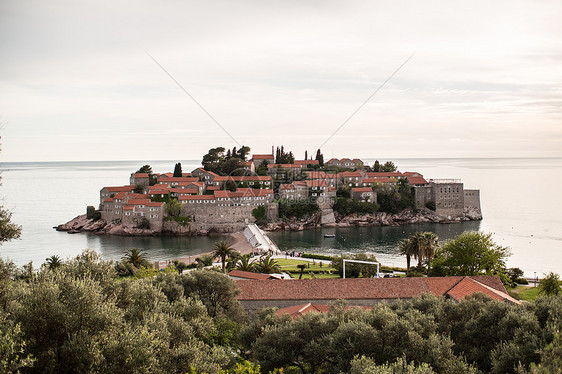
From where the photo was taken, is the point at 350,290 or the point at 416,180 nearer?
the point at 350,290

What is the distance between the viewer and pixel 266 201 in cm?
7106

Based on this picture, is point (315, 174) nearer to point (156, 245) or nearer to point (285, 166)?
point (285, 166)

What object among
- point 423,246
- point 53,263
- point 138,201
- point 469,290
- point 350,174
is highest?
point 350,174

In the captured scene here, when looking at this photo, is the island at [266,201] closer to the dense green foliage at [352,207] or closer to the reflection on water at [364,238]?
the dense green foliage at [352,207]

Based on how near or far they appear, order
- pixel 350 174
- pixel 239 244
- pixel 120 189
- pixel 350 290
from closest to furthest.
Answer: pixel 350 290, pixel 239 244, pixel 120 189, pixel 350 174

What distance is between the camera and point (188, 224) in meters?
66.2

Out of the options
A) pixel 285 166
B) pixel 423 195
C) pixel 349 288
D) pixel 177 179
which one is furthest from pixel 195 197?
pixel 349 288

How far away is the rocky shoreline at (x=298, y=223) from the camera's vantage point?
64.9 m

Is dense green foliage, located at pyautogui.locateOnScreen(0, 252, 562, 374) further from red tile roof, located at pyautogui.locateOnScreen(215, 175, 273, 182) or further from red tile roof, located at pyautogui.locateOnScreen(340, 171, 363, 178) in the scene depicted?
red tile roof, located at pyautogui.locateOnScreen(340, 171, 363, 178)

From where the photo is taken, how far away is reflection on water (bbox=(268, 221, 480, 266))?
5250 cm

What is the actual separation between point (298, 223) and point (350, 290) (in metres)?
47.0

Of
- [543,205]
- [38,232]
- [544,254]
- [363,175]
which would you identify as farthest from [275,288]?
[543,205]

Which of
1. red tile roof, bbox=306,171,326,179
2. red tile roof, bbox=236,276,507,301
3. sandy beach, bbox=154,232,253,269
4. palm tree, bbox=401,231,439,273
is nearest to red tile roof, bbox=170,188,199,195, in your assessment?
sandy beach, bbox=154,232,253,269

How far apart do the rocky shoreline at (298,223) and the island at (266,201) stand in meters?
0.15
